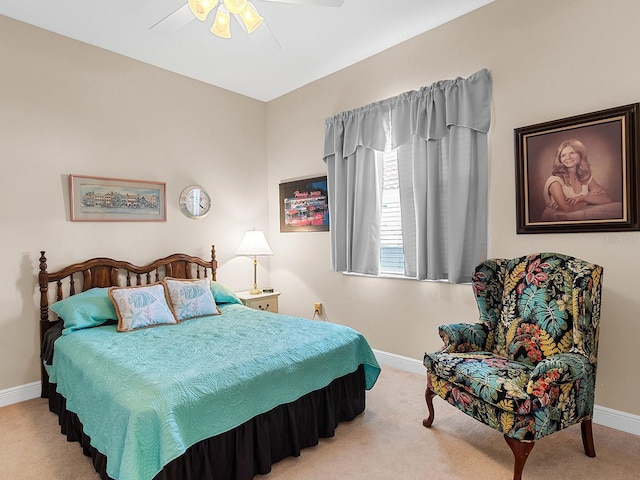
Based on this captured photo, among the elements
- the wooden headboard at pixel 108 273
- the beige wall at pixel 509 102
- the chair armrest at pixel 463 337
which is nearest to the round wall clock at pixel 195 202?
the wooden headboard at pixel 108 273

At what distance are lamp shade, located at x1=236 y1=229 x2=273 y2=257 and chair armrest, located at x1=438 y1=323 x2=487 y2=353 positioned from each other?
222 cm

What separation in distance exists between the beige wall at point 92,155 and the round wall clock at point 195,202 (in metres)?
0.08

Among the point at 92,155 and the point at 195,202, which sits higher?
the point at 92,155

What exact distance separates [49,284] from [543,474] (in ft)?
11.9

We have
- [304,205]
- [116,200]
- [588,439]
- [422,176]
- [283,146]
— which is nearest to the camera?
[588,439]

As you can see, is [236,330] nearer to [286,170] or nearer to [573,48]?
[286,170]

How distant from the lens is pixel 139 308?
112 inches

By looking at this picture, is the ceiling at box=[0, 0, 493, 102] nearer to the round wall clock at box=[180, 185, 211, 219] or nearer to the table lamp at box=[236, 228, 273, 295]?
the round wall clock at box=[180, 185, 211, 219]

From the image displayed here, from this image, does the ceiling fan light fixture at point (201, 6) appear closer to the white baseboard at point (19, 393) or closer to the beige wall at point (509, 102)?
the beige wall at point (509, 102)

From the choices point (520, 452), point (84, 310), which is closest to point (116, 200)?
point (84, 310)

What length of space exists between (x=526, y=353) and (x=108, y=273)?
10.8 ft

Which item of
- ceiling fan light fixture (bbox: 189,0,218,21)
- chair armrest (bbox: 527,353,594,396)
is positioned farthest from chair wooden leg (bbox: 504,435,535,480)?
ceiling fan light fixture (bbox: 189,0,218,21)

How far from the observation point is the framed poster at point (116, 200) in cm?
318

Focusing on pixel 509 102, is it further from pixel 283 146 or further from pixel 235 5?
pixel 283 146
